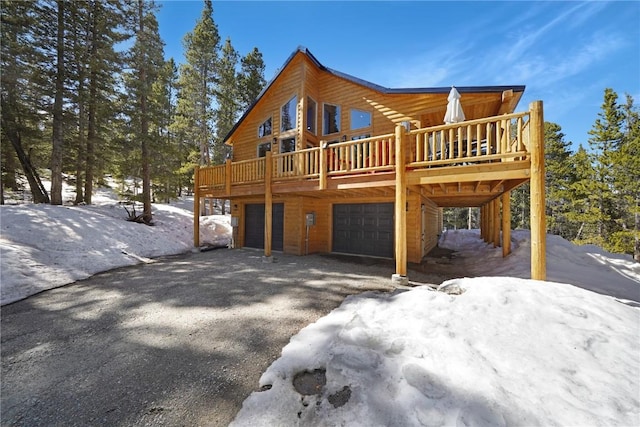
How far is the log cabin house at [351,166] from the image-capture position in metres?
5.93

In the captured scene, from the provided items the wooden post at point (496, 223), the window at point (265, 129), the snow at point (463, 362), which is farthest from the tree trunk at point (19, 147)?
the wooden post at point (496, 223)

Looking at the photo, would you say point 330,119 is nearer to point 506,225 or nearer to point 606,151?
point 506,225

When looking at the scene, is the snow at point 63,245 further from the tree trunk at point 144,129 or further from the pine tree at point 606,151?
the pine tree at point 606,151

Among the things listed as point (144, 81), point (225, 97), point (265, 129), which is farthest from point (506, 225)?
point (225, 97)

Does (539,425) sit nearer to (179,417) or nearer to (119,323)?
(179,417)

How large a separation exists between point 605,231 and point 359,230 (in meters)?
22.8

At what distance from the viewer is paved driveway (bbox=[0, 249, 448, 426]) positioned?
2348mm

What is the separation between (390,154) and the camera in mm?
6203

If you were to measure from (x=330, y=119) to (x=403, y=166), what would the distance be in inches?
257

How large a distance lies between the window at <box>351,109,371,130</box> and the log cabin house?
44 millimetres

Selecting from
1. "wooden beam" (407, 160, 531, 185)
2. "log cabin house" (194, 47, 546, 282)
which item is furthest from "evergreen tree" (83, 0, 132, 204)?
"wooden beam" (407, 160, 531, 185)

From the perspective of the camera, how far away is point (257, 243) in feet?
40.4

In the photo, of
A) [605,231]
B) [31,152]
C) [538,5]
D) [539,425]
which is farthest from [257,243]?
[605,231]

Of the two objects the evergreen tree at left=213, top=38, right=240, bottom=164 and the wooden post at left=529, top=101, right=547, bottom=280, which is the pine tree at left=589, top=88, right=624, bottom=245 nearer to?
the wooden post at left=529, top=101, right=547, bottom=280
